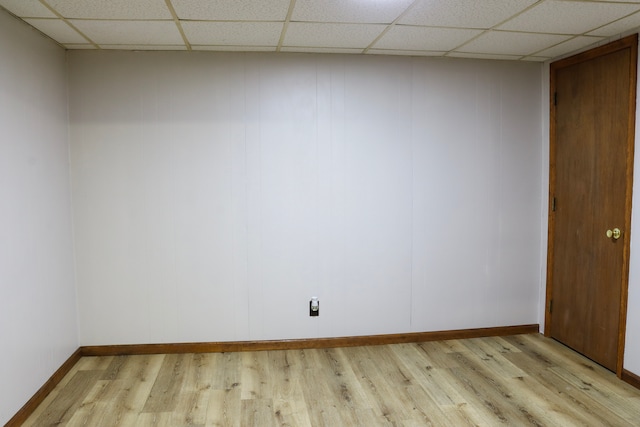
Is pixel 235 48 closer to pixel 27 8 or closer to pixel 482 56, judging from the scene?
pixel 27 8

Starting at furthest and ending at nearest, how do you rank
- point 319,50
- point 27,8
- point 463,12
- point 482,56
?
point 482,56
point 319,50
point 463,12
point 27,8

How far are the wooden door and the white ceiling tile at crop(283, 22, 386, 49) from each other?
1478mm

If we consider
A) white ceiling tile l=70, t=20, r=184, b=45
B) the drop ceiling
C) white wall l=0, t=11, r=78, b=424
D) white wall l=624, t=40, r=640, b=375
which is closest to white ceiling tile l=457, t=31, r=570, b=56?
the drop ceiling

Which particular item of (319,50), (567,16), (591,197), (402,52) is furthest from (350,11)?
(591,197)

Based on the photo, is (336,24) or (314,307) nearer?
(336,24)

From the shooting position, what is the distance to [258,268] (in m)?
3.61

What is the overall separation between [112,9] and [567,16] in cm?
230

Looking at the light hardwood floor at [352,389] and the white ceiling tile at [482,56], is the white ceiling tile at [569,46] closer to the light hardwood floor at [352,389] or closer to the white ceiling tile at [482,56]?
the white ceiling tile at [482,56]

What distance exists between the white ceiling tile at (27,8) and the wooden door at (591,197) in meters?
3.18

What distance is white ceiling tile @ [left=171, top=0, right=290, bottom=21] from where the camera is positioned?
7.85 feet

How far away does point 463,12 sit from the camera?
8.45 ft

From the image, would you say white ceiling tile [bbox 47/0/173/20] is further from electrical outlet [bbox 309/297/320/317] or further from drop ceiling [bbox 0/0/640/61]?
electrical outlet [bbox 309/297/320/317]

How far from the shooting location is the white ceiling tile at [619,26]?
2695 mm

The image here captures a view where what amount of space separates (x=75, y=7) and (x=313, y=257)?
211 centimetres
